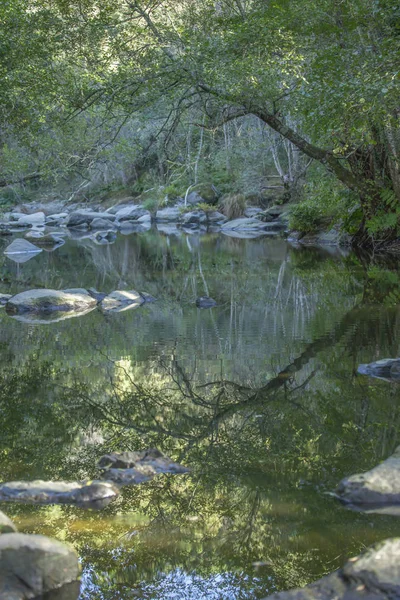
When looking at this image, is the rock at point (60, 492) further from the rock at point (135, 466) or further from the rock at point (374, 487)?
the rock at point (374, 487)

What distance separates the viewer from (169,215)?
39.4m

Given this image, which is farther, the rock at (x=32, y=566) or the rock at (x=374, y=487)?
the rock at (x=374, y=487)

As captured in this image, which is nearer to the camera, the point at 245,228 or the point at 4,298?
the point at 4,298

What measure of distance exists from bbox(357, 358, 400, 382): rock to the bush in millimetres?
27833

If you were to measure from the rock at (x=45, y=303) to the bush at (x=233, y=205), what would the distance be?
2296cm

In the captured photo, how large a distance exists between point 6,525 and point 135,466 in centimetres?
119

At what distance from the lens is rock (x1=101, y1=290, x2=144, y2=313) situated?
11.9 metres

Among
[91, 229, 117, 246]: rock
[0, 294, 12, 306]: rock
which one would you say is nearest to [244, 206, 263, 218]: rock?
[91, 229, 117, 246]: rock

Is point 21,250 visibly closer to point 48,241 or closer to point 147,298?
point 48,241

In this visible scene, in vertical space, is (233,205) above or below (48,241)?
above

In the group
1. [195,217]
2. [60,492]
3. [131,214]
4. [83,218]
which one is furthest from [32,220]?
[60,492]

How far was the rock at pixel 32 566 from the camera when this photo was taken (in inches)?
120

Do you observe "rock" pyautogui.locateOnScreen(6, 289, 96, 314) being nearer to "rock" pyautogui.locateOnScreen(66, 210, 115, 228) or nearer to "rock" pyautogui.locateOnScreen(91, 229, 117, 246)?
"rock" pyautogui.locateOnScreen(91, 229, 117, 246)

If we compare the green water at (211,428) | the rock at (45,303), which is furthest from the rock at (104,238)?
the green water at (211,428)
